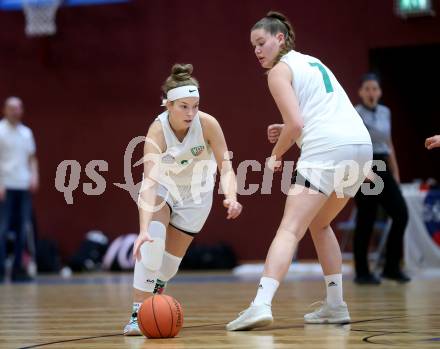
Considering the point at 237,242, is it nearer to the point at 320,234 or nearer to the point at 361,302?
the point at 361,302

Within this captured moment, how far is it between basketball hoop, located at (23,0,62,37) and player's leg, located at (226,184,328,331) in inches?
393

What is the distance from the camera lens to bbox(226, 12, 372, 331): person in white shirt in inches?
172

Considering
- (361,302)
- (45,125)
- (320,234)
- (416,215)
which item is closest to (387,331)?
(320,234)

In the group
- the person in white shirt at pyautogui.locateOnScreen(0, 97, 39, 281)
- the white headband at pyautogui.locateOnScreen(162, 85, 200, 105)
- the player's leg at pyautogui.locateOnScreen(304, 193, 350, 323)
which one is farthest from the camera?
the person in white shirt at pyautogui.locateOnScreen(0, 97, 39, 281)

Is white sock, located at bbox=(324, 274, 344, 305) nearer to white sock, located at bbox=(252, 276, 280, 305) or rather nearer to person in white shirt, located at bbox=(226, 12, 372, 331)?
person in white shirt, located at bbox=(226, 12, 372, 331)

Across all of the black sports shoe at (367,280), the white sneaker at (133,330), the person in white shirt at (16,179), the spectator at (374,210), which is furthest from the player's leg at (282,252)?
the person in white shirt at (16,179)

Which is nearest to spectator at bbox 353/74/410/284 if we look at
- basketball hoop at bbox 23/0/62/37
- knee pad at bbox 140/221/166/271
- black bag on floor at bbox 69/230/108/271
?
knee pad at bbox 140/221/166/271

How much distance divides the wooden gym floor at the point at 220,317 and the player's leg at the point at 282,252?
0.27ft

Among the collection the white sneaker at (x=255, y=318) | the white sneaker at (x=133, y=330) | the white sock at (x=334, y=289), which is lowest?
the white sneaker at (x=133, y=330)

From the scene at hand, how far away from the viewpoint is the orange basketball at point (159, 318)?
4.20 m

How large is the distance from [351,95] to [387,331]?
852 cm

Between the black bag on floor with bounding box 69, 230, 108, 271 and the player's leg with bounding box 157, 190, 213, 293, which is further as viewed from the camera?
the black bag on floor with bounding box 69, 230, 108, 271

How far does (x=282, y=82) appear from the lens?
175 inches

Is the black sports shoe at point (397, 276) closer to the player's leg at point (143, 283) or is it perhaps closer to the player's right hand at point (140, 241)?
the player's leg at point (143, 283)
